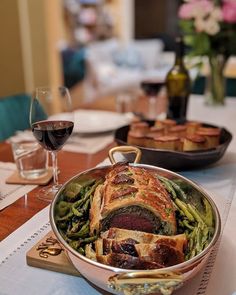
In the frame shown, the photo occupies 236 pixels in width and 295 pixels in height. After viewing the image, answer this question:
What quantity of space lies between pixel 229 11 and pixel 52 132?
1114 millimetres

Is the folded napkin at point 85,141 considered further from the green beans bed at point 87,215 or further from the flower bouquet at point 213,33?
the flower bouquet at point 213,33

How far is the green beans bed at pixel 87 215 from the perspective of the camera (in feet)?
1.86

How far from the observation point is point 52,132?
79cm

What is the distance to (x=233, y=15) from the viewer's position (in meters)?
1.53

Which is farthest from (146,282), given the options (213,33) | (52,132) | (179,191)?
(213,33)

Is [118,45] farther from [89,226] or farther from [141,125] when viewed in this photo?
[89,226]

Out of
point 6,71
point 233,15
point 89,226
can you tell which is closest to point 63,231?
point 89,226

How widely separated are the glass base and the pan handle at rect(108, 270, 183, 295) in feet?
1.34

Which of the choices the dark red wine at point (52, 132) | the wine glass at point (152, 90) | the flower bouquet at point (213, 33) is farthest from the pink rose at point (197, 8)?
the dark red wine at point (52, 132)

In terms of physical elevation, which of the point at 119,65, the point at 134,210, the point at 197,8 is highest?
the point at 197,8

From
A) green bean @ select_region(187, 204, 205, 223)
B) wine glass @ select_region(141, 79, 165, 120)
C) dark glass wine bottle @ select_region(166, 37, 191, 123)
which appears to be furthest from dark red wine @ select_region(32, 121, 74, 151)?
wine glass @ select_region(141, 79, 165, 120)

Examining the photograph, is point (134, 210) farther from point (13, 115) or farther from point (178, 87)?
point (13, 115)

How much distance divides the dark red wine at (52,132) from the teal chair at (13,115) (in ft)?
2.43

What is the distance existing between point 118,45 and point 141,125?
15.9 feet
